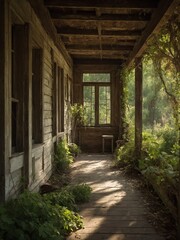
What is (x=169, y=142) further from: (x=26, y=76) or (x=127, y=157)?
(x=26, y=76)

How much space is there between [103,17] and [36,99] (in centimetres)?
209

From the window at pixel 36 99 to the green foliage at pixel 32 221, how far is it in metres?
2.21

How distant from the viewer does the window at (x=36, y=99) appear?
6.14 metres

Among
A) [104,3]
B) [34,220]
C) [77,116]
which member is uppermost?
[104,3]

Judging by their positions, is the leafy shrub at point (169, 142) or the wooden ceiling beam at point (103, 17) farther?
the leafy shrub at point (169, 142)

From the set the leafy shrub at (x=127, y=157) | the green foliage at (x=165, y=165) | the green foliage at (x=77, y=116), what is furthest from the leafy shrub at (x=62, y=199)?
the green foliage at (x=77, y=116)

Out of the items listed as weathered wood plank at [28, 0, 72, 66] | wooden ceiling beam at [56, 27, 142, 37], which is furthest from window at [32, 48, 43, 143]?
wooden ceiling beam at [56, 27, 142, 37]

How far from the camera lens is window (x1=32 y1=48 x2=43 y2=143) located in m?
6.14

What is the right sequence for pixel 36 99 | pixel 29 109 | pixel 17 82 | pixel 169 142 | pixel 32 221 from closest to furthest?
pixel 32 221 < pixel 17 82 < pixel 29 109 < pixel 36 99 < pixel 169 142

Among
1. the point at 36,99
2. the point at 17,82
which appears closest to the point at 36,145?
the point at 36,99

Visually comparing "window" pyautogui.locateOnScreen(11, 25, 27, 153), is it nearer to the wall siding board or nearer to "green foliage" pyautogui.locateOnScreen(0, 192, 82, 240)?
the wall siding board

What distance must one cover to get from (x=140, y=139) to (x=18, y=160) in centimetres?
477

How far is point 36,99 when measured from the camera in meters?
6.16

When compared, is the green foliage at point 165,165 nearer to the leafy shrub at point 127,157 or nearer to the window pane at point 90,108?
the leafy shrub at point 127,157
